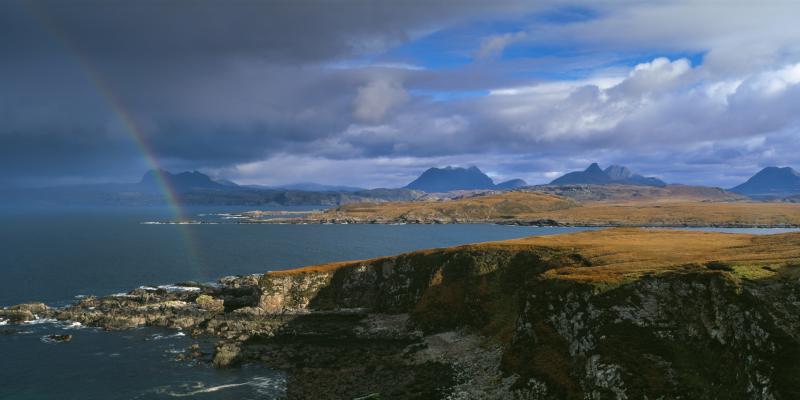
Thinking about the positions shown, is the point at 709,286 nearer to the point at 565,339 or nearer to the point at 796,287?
the point at 796,287

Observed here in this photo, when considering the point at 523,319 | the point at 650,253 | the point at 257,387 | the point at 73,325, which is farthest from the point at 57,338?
the point at 650,253

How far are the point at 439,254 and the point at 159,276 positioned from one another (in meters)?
86.2

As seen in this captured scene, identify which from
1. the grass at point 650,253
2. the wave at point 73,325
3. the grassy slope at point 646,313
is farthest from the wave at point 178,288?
the grassy slope at point 646,313

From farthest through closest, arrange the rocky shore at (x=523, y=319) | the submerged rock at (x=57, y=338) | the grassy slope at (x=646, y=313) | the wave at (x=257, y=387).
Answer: the submerged rock at (x=57, y=338), the wave at (x=257, y=387), the rocky shore at (x=523, y=319), the grassy slope at (x=646, y=313)

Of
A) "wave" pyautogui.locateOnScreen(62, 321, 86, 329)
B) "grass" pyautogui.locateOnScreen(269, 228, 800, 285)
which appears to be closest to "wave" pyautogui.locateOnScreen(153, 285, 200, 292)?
"wave" pyautogui.locateOnScreen(62, 321, 86, 329)

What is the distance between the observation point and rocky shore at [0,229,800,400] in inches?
1671

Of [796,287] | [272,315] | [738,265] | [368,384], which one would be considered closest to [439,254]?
[272,315]

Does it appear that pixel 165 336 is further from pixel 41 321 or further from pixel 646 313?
pixel 646 313

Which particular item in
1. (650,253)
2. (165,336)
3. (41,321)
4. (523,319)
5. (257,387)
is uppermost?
(650,253)

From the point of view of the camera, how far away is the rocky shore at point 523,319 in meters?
42.4

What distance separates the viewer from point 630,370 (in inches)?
1715

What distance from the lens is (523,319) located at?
2228 inches

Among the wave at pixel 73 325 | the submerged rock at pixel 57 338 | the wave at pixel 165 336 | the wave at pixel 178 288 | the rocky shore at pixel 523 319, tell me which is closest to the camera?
the rocky shore at pixel 523 319

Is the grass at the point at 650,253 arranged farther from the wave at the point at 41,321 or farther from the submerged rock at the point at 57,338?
the wave at the point at 41,321
